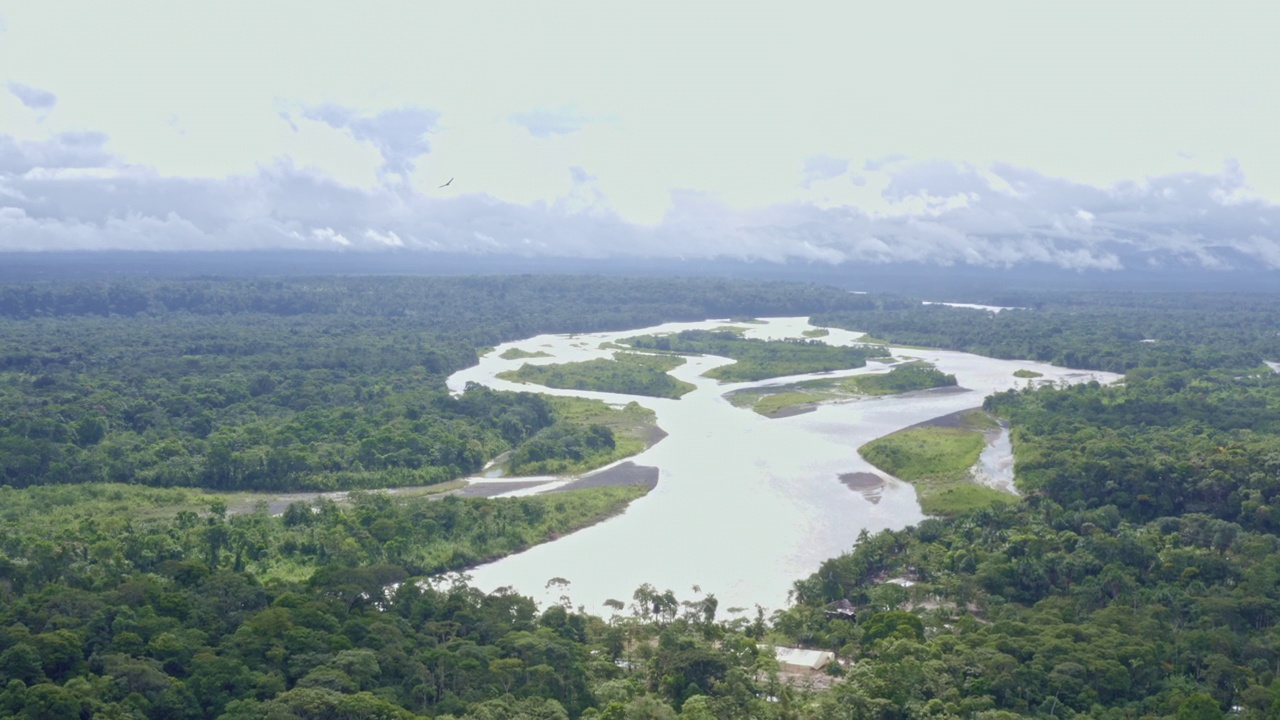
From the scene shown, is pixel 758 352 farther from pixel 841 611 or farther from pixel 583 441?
pixel 841 611

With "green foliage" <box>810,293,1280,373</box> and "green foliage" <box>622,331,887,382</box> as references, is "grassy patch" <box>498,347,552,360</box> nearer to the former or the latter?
"green foliage" <box>622,331,887,382</box>

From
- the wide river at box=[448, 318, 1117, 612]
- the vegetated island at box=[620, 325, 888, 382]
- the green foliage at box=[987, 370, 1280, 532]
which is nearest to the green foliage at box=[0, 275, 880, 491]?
the wide river at box=[448, 318, 1117, 612]

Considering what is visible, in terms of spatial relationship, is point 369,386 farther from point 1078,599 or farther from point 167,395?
point 1078,599

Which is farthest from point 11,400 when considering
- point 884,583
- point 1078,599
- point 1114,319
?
point 1114,319

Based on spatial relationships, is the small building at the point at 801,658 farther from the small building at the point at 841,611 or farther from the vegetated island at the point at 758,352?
the vegetated island at the point at 758,352

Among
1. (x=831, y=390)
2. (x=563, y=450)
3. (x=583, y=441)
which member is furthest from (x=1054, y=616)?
(x=831, y=390)

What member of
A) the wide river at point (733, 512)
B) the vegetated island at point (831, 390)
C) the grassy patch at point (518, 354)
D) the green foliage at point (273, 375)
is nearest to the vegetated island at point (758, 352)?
the vegetated island at point (831, 390)
